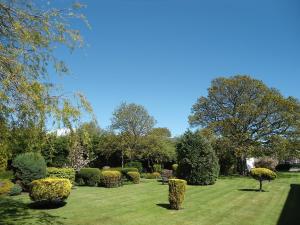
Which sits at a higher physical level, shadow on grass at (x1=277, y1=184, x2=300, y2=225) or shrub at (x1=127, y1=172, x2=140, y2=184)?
shrub at (x1=127, y1=172, x2=140, y2=184)

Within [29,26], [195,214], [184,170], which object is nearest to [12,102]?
[29,26]

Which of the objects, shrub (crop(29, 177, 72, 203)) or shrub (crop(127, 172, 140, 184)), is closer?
shrub (crop(29, 177, 72, 203))

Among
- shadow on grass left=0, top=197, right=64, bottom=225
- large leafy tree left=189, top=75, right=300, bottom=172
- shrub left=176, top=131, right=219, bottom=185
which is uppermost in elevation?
large leafy tree left=189, top=75, right=300, bottom=172

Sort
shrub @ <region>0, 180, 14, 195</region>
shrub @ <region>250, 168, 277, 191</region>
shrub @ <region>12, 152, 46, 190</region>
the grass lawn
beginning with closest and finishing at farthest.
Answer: the grass lawn < shrub @ <region>0, 180, 14, 195</region> < shrub @ <region>12, 152, 46, 190</region> < shrub @ <region>250, 168, 277, 191</region>

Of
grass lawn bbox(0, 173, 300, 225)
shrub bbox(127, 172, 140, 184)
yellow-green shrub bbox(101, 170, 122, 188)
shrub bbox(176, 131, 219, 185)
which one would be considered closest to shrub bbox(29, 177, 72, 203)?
grass lawn bbox(0, 173, 300, 225)

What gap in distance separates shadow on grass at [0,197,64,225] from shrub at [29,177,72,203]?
2.01ft

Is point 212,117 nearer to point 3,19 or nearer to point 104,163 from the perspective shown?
point 104,163

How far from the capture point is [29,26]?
861 centimetres

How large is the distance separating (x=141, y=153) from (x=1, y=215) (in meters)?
34.8

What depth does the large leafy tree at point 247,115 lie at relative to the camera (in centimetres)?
3906

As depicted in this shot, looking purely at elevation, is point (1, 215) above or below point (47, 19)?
below

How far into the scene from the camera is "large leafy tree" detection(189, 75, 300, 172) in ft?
Answer: 128

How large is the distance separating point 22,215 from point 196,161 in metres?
16.0

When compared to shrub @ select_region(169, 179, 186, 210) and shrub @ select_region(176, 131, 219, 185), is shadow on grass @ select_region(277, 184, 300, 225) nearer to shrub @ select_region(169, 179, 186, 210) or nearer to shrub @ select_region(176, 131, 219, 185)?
shrub @ select_region(169, 179, 186, 210)
